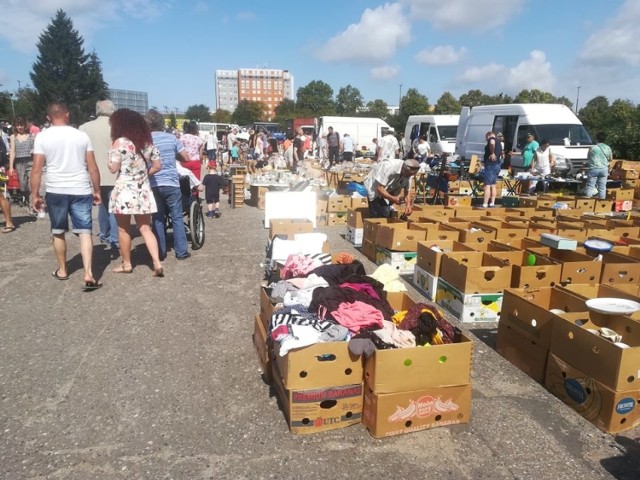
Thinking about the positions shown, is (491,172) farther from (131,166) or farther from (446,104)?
(446,104)

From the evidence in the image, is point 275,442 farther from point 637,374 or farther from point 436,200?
point 436,200

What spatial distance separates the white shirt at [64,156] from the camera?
195 inches

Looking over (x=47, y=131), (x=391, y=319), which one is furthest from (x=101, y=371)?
(x=47, y=131)

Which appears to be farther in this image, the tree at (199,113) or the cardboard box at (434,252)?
the tree at (199,113)

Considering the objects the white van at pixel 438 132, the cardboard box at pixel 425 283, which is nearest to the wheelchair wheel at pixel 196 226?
the cardboard box at pixel 425 283

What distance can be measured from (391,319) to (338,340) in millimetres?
692

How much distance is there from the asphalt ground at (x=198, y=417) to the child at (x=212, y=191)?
4977mm

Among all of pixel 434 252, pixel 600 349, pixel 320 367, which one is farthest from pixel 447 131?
pixel 320 367

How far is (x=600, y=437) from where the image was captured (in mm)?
2861

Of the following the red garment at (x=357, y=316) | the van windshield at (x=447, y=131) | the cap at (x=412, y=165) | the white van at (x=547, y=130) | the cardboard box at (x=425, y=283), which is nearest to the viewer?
the red garment at (x=357, y=316)

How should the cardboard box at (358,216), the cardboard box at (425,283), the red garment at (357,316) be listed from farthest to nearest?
the cardboard box at (358,216)
the cardboard box at (425,283)
the red garment at (357,316)

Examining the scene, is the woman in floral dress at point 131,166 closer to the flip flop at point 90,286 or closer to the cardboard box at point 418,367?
the flip flop at point 90,286

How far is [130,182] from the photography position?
5.27m

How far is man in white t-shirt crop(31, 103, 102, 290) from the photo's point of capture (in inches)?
195
